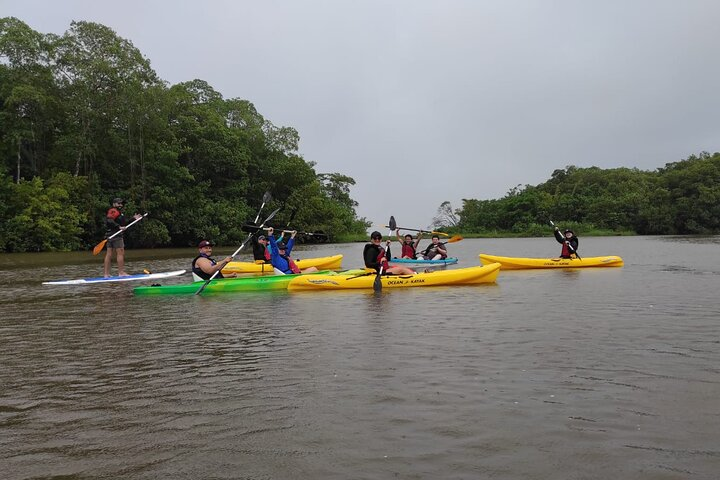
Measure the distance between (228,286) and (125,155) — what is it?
28992 mm

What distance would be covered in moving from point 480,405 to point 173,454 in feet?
7.18

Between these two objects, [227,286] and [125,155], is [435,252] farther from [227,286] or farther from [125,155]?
[125,155]

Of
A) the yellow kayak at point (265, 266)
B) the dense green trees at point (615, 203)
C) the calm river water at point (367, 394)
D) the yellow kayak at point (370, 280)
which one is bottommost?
the calm river water at point (367, 394)

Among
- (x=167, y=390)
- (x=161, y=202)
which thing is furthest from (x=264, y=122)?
(x=167, y=390)

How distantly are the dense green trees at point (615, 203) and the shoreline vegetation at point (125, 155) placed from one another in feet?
5.89

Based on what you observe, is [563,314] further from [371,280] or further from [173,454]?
[173,454]

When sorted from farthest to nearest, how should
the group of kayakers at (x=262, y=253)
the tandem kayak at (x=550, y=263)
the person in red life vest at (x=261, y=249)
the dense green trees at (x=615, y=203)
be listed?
the dense green trees at (x=615, y=203) → the tandem kayak at (x=550, y=263) → the person in red life vest at (x=261, y=249) → the group of kayakers at (x=262, y=253)

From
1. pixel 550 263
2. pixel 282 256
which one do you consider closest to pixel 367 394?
pixel 282 256

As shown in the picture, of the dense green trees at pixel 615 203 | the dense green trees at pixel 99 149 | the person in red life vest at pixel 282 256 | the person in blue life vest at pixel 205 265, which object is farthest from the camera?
the dense green trees at pixel 615 203

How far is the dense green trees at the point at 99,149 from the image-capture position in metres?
30.4

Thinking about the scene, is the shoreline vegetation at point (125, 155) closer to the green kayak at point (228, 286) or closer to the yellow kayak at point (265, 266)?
the yellow kayak at point (265, 266)

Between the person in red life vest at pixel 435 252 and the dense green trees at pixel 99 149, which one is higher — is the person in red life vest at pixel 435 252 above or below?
below

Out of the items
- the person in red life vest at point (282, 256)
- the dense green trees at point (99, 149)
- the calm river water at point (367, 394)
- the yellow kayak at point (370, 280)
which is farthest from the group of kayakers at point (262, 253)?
the dense green trees at point (99, 149)

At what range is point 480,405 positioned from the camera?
4.16 metres
